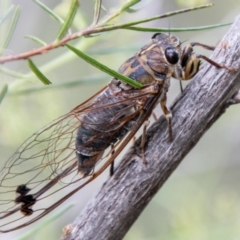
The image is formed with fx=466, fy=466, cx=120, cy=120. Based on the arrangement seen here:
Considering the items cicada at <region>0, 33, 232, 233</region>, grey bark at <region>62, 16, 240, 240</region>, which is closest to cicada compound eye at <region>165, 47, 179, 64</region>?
cicada at <region>0, 33, 232, 233</region>

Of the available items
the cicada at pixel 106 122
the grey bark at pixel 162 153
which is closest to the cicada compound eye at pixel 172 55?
the cicada at pixel 106 122

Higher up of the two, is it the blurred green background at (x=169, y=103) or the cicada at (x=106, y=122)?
the blurred green background at (x=169, y=103)

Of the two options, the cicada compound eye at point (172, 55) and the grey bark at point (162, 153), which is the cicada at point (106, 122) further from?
the grey bark at point (162, 153)

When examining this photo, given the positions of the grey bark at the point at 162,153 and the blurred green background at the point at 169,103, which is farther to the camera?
the blurred green background at the point at 169,103

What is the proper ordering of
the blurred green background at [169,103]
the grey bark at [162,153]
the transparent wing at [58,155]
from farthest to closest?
the blurred green background at [169,103], the transparent wing at [58,155], the grey bark at [162,153]

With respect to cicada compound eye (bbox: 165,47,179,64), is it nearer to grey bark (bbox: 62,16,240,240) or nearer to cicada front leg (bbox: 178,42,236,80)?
cicada front leg (bbox: 178,42,236,80)

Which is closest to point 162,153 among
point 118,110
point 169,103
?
point 118,110

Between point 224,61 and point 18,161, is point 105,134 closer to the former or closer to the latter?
point 18,161
